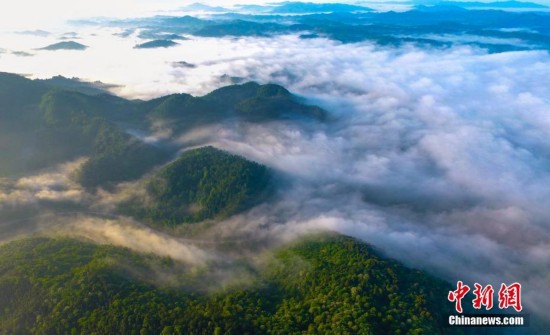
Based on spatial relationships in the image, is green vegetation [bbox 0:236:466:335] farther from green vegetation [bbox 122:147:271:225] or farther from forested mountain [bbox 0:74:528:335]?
green vegetation [bbox 122:147:271:225]

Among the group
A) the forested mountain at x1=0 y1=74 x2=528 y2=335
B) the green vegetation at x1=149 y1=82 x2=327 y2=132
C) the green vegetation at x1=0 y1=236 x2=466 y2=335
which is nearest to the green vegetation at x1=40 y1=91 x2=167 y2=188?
the forested mountain at x1=0 y1=74 x2=528 y2=335

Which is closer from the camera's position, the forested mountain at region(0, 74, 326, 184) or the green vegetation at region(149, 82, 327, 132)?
the forested mountain at region(0, 74, 326, 184)

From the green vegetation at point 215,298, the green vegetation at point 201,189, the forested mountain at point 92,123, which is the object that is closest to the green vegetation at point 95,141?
the forested mountain at point 92,123

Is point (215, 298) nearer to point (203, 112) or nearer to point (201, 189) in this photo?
point (201, 189)

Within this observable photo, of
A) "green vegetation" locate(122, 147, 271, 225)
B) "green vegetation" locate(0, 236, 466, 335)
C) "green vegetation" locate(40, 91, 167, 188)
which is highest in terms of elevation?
"green vegetation" locate(40, 91, 167, 188)

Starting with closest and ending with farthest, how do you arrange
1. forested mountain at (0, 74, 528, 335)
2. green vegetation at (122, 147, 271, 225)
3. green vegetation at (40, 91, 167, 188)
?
forested mountain at (0, 74, 528, 335) < green vegetation at (122, 147, 271, 225) < green vegetation at (40, 91, 167, 188)

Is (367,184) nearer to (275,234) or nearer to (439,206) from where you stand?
(439,206)

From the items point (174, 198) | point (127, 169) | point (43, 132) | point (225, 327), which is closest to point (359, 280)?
point (225, 327)

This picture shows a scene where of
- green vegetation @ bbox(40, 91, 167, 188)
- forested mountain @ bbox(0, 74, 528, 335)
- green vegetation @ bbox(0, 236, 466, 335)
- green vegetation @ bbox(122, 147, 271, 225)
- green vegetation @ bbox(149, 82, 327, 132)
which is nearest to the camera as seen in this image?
green vegetation @ bbox(0, 236, 466, 335)
